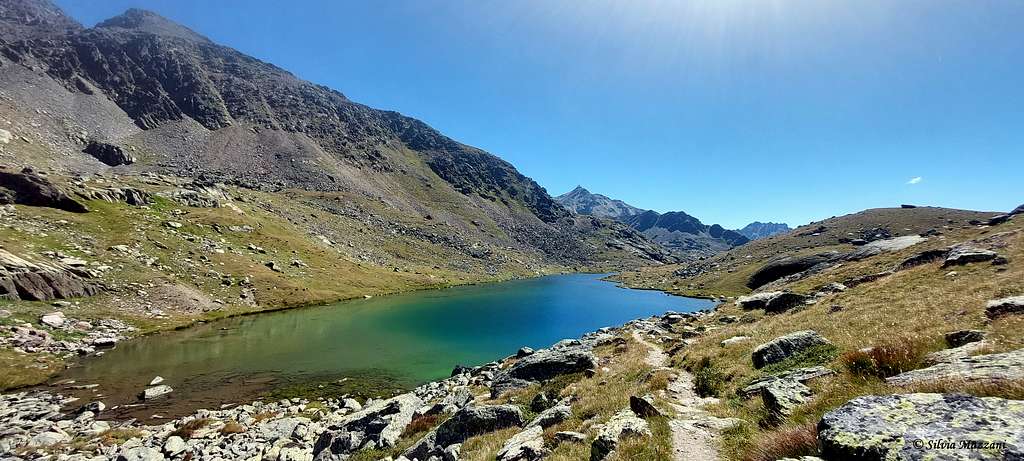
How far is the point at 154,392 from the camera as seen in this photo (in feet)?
105

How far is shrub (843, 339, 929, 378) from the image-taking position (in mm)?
10266

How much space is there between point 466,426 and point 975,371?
591 inches

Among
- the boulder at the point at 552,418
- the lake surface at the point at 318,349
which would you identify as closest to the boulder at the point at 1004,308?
the boulder at the point at 552,418

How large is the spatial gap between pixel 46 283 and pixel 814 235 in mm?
235055

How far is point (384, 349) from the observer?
50.7 metres

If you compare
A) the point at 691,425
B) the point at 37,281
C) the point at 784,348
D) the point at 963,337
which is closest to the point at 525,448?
the point at 691,425

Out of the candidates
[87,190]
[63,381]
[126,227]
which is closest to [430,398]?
[63,381]

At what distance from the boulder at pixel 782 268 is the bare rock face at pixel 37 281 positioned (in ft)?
476

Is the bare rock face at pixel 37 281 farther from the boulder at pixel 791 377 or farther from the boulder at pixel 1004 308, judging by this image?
the boulder at pixel 1004 308

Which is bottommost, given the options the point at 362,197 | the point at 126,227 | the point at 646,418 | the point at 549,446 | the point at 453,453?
the point at 453,453

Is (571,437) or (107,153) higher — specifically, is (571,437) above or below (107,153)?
below

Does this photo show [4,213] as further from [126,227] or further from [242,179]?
[242,179]

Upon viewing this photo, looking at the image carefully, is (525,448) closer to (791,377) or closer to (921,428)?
(791,377)

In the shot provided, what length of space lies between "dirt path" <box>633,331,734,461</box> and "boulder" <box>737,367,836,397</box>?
4.11ft
